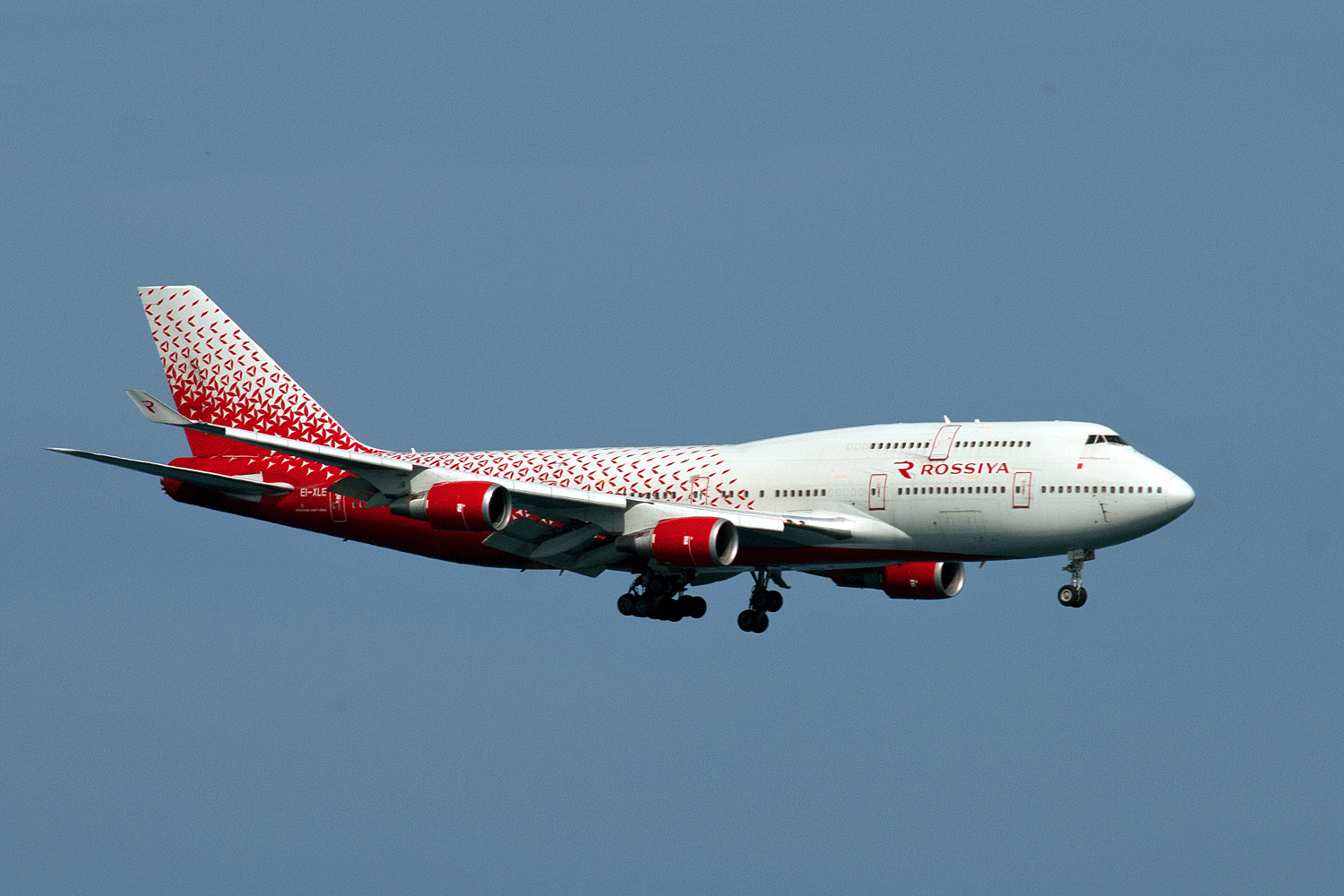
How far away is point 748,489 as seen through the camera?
6338cm

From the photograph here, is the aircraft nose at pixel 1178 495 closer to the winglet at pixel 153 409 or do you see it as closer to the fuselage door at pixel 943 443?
the fuselage door at pixel 943 443

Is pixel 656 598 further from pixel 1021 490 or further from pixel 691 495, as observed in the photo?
pixel 1021 490

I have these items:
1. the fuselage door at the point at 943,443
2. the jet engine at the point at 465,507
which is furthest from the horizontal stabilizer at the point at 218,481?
the fuselage door at the point at 943,443

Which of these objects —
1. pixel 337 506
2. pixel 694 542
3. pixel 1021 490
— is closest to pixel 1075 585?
pixel 1021 490

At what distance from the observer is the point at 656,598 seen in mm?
65312

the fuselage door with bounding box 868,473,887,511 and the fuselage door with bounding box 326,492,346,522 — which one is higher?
the fuselage door with bounding box 868,473,887,511

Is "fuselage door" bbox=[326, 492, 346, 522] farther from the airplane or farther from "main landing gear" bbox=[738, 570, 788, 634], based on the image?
"main landing gear" bbox=[738, 570, 788, 634]

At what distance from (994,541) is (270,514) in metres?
24.8

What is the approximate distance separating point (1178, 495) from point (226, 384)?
108 feet

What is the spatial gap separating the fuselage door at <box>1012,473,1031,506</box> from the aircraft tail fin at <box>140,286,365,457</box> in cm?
2370

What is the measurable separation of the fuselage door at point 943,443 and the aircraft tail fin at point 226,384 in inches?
825

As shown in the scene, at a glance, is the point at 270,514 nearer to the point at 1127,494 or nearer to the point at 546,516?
the point at 546,516

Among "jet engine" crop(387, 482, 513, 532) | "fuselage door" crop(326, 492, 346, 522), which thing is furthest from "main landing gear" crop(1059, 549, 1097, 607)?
"fuselage door" crop(326, 492, 346, 522)

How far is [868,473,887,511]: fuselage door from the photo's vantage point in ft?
199
